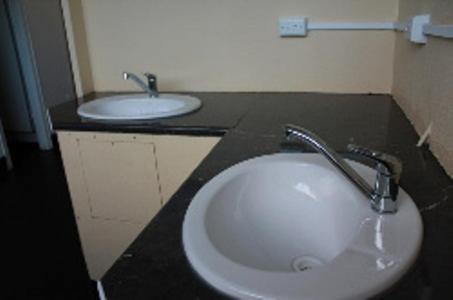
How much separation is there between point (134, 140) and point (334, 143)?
2.32ft

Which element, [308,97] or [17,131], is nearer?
[308,97]

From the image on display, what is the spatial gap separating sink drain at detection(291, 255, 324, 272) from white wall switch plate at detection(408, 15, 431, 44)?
0.65 meters

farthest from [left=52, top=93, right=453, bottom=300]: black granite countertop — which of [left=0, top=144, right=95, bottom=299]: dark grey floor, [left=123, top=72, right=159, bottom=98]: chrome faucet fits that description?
[left=0, top=144, right=95, bottom=299]: dark grey floor

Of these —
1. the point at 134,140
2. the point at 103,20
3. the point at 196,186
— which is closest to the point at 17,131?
the point at 103,20

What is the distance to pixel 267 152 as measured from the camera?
0.99 m

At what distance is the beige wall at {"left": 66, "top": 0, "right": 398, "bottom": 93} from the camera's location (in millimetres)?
1541

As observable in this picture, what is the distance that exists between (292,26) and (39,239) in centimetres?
171

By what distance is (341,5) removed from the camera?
4.97 feet

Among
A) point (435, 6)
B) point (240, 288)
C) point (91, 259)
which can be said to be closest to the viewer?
point (240, 288)

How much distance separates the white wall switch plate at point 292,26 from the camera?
1555 millimetres

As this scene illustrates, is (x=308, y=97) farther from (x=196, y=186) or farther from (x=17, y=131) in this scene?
(x=17, y=131)

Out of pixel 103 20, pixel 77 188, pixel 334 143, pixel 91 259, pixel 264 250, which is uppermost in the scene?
pixel 103 20

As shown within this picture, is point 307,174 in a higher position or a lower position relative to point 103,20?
lower

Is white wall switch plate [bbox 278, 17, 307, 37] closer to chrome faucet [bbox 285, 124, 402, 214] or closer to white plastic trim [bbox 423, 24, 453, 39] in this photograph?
white plastic trim [bbox 423, 24, 453, 39]
